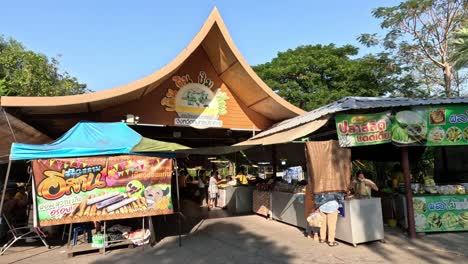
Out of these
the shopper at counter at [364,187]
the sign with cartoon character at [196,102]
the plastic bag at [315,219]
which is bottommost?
the plastic bag at [315,219]

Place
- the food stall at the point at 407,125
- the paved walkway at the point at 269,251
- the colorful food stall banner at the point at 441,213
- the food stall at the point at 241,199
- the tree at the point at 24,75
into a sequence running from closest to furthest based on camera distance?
the paved walkway at the point at 269,251 < the food stall at the point at 407,125 < the colorful food stall banner at the point at 441,213 < the food stall at the point at 241,199 < the tree at the point at 24,75

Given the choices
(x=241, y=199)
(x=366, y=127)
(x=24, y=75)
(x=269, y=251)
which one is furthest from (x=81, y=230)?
(x=24, y=75)

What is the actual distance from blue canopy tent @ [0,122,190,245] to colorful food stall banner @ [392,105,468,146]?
4.53 m

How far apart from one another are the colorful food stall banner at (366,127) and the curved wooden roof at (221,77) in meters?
3.68

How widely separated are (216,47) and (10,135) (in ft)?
20.6

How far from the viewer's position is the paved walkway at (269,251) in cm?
580

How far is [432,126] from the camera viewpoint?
7.07 metres

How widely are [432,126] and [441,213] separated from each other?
1.84m

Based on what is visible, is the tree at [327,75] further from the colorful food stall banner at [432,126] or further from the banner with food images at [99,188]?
the banner with food images at [99,188]

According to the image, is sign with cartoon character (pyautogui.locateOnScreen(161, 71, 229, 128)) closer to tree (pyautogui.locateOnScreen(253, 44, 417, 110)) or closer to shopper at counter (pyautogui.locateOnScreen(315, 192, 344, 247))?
shopper at counter (pyautogui.locateOnScreen(315, 192, 344, 247))

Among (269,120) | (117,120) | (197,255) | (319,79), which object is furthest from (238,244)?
(319,79)

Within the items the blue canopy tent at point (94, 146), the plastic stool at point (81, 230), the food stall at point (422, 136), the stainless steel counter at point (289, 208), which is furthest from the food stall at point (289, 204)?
the plastic stool at point (81, 230)

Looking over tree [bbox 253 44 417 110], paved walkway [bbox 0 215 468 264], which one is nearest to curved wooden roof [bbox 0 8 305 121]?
paved walkway [bbox 0 215 468 264]

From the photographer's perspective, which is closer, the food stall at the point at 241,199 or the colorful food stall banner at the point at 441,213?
the colorful food stall banner at the point at 441,213
